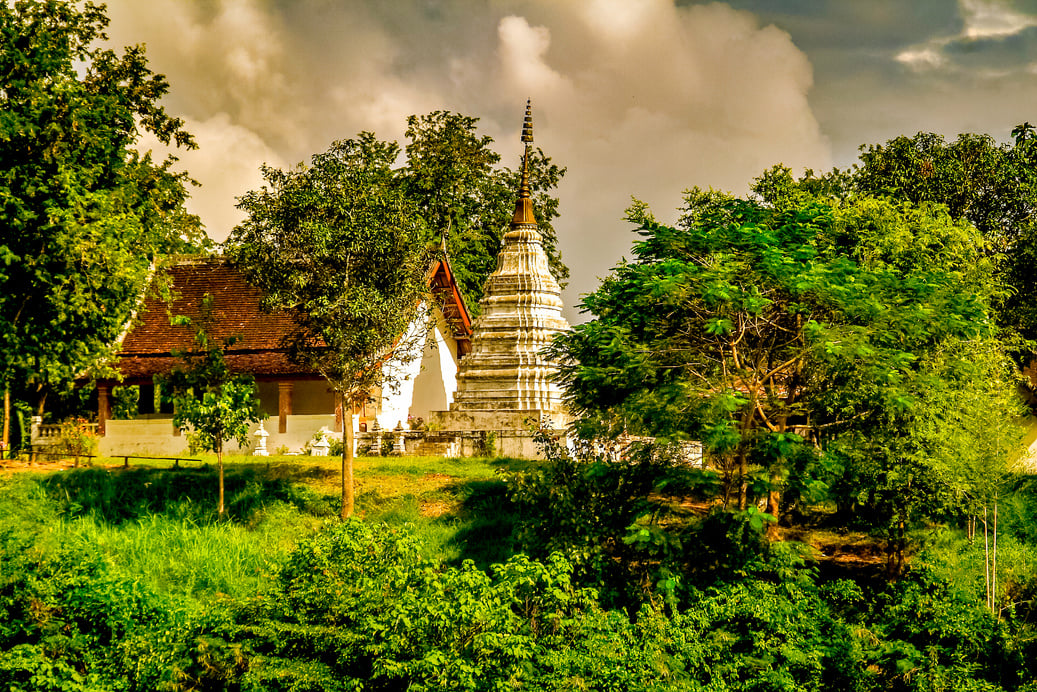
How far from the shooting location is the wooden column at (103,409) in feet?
90.9

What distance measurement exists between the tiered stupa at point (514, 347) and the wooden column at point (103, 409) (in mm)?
9308

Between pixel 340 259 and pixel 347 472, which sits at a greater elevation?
pixel 340 259

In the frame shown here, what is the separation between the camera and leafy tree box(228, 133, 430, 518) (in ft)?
57.9

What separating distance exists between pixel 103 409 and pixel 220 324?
4.02 metres

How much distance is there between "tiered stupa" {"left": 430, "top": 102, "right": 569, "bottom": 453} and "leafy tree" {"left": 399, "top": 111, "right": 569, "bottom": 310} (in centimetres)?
647

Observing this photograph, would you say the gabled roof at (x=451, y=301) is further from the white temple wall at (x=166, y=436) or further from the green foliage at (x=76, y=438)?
the green foliage at (x=76, y=438)

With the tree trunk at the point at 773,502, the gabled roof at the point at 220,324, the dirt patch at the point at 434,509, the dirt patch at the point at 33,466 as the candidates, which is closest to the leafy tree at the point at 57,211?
the dirt patch at the point at 33,466

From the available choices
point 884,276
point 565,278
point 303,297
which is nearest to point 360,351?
point 303,297

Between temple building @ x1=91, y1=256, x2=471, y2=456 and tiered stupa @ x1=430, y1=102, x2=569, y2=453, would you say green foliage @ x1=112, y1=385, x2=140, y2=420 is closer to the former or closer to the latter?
temple building @ x1=91, y1=256, x2=471, y2=456

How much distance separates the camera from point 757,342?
1436cm

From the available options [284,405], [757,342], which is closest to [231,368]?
[284,405]

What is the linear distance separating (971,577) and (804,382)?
12.3 ft

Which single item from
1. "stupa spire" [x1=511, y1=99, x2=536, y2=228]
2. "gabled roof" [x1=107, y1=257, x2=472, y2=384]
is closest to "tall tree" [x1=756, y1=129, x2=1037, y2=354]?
"stupa spire" [x1=511, y1=99, x2=536, y2=228]

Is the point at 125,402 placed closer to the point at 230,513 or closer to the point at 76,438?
the point at 76,438
